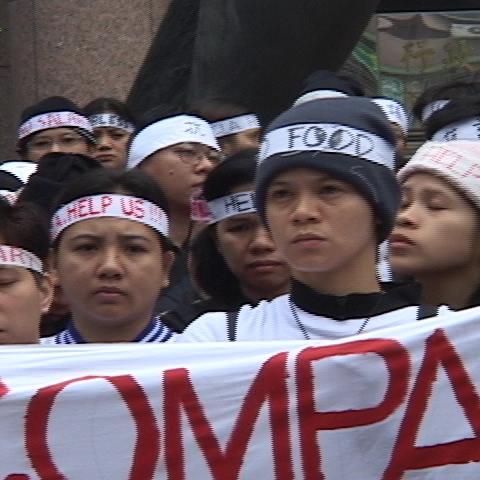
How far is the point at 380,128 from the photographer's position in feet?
12.8

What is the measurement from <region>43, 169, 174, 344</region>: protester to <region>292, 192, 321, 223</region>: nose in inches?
28.0

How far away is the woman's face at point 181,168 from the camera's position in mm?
5723

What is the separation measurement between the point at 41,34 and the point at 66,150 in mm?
2162

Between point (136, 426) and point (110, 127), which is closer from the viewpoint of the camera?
point (136, 426)

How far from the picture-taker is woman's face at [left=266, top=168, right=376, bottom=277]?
12.1 feet

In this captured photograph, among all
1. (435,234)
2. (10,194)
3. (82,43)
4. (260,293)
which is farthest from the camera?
(82,43)

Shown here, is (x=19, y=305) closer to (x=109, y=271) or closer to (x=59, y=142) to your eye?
(x=109, y=271)

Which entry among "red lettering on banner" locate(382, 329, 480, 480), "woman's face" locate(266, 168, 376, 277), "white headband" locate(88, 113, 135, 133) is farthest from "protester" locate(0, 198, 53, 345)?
"white headband" locate(88, 113, 135, 133)

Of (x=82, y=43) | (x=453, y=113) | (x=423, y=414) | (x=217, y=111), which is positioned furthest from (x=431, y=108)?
(x=82, y=43)

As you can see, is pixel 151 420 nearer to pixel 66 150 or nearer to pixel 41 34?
pixel 66 150

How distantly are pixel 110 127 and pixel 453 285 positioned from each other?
327cm

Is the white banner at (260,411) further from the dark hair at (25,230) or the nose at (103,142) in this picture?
the nose at (103,142)

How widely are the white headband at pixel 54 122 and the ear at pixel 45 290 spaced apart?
7.76ft

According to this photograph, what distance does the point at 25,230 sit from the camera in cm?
439
